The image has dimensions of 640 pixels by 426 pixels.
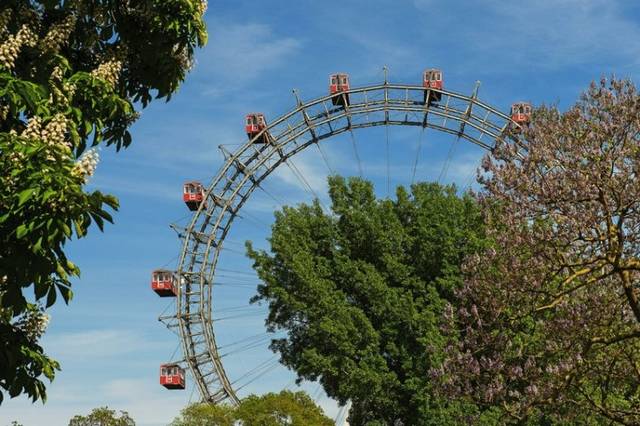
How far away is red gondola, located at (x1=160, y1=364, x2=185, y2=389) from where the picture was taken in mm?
43000

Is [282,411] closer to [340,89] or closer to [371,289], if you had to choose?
[371,289]

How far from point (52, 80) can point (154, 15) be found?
1613mm

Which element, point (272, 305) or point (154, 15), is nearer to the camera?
point (154, 15)

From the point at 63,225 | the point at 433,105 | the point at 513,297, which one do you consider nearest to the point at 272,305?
the point at 433,105

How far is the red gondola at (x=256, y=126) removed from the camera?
44688 millimetres

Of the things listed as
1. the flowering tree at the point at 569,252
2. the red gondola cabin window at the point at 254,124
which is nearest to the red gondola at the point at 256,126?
the red gondola cabin window at the point at 254,124

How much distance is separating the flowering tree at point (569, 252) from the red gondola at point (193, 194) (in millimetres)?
32305

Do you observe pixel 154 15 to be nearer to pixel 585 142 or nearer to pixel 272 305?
pixel 585 142

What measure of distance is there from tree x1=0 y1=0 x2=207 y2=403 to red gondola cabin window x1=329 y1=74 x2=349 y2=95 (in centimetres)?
3355

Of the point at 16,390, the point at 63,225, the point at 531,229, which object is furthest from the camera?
the point at 531,229

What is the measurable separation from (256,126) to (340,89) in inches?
203

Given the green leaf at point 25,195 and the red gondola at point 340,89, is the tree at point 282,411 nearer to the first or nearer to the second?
the red gondola at point 340,89

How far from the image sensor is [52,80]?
9.36m

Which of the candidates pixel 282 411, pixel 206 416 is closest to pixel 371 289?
Answer: pixel 282 411
